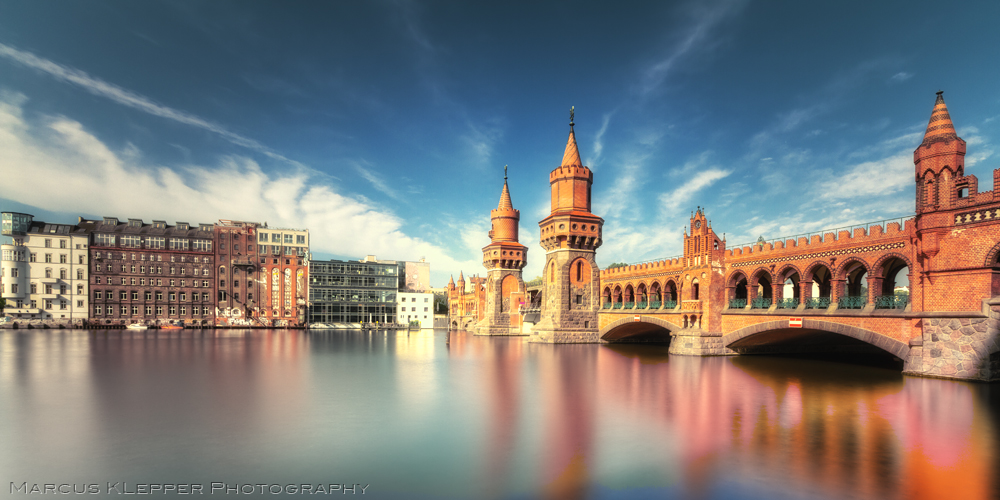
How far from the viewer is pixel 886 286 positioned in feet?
107

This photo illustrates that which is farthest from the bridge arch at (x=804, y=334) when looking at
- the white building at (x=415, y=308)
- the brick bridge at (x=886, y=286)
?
the white building at (x=415, y=308)

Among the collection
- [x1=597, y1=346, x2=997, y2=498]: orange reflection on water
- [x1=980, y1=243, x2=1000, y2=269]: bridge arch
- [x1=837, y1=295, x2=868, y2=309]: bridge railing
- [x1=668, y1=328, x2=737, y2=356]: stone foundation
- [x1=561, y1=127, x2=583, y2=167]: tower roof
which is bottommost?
[x1=668, y1=328, x2=737, y2=356]: stone foundation

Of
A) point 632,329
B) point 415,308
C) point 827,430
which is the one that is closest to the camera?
point 827,430

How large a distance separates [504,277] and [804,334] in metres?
A: 39.3

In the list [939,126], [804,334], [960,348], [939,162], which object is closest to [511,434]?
[960,348]

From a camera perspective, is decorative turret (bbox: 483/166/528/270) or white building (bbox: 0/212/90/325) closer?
decorative turret (bbox: 483/166/528/270)

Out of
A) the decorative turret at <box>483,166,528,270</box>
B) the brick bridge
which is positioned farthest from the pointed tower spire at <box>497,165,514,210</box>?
the brick bridge

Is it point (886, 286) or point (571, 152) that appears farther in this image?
point (571, 152)

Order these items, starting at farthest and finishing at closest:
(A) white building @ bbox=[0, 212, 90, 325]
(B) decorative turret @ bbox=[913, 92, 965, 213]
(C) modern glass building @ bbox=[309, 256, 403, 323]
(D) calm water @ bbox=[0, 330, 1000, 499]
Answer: (C) modern glass building @ bbox=[309, 256, 403, 323], (A) white building @ bbox=[0, 212, 90, 325], (B) decorative turret @ bbox=[913, 92, 965, 213], (D) calm water @ bbox=[0, 330, 1000, 499]

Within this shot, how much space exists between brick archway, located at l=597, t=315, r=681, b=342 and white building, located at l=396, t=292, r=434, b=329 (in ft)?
206

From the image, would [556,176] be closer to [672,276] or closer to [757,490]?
[672,276]

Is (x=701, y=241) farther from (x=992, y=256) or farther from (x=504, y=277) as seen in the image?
(x=504, y=277)

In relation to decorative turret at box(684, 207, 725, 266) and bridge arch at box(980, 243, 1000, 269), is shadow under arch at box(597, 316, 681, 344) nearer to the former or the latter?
decorative turret at box(684, 207, 725, 266)

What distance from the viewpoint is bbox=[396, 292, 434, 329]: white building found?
108812 mm
